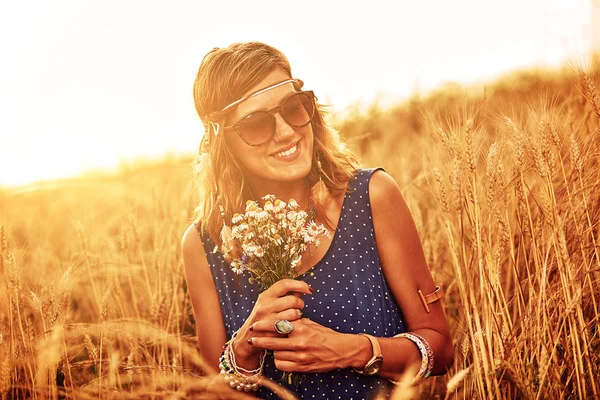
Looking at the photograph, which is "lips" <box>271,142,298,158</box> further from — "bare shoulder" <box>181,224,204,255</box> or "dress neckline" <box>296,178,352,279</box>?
"bare shoulder" <box>181,224,204,255</box>

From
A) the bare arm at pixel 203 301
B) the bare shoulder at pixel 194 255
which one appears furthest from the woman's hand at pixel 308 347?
the bare shoulder at pixel 194 255

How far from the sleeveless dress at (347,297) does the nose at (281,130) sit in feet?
1.23

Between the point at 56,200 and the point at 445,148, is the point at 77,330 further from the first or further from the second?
the point at 56,200

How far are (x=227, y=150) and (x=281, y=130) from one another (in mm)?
385

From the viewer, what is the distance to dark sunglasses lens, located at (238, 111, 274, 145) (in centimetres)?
226

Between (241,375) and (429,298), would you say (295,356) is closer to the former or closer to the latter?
(241,375)

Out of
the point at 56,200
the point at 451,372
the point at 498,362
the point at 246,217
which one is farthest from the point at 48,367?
the point at 56,200

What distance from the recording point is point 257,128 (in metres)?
2.28

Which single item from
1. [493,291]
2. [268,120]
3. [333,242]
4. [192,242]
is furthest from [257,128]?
[493,291]

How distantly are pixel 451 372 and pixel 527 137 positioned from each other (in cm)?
125

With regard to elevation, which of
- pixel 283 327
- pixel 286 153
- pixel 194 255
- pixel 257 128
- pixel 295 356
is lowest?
pixel 295 356

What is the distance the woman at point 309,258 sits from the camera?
2057 mm

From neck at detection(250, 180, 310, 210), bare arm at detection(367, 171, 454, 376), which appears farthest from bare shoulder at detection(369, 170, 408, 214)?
neck at detection(250, 180, 310, 210)

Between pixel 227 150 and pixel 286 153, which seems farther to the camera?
pixel 227 150
